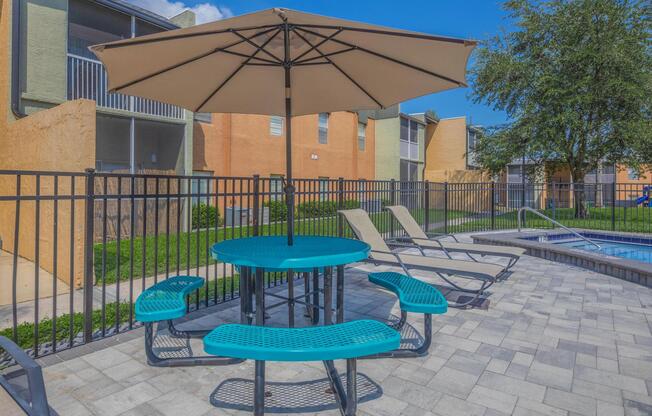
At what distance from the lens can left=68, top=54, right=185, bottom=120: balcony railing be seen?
400 inches

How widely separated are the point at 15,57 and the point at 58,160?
4.22 meters

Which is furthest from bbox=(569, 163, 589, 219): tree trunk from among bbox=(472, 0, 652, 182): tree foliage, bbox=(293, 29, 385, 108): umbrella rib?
bbox=(293, 29, 385, 108): umbrella rib

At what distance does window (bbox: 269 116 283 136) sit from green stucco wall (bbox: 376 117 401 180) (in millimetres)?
8402

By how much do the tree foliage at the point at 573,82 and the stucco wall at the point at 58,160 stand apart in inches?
593

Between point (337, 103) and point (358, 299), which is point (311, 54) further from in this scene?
point (358, 299)

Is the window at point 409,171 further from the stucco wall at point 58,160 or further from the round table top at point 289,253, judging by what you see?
the round table top at point 289,253

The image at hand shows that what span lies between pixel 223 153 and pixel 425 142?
65.5ft

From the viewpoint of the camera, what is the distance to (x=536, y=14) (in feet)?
51.5

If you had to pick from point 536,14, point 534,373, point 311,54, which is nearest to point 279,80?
point 311,54

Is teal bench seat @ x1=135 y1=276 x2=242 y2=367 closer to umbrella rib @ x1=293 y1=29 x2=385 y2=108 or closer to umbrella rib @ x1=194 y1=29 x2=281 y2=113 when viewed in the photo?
umbrella rib @ x1=194 y1=29 x2=281 y2=113

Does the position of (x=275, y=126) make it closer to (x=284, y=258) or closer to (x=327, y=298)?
(x=327, y=298)

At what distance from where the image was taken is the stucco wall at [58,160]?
648cm

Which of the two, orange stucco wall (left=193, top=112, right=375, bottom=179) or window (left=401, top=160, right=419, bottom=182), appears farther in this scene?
window (left=401, top=160, right=419, bottom=182)

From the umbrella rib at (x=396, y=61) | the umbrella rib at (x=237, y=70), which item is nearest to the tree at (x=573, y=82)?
the umbrella rib at (x=396, y=61)
